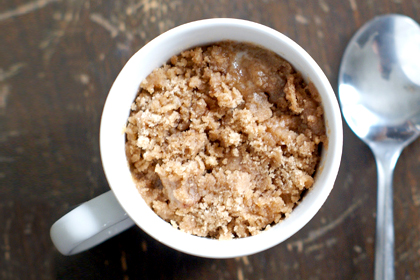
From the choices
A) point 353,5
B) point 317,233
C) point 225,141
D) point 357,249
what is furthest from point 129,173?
point 353,5

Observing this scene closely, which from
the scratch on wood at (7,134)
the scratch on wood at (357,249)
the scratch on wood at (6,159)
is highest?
the scratch on wood at (7,134)

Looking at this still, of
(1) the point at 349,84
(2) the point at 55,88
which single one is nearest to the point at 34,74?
(2) the point at 55,88

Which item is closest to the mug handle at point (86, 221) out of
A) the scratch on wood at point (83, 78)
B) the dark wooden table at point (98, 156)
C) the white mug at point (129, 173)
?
the white mug at point (129, 173)

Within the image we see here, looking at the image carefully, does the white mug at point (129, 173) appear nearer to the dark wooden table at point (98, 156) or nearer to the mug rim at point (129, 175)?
the mug rim at point (129, 175)

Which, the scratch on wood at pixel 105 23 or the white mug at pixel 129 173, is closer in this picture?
the white mug at pixel 129 173

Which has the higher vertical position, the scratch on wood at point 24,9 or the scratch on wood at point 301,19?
the scratch on wood at point 301,19

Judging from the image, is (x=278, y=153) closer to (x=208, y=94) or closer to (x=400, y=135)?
(x=208, y=94)

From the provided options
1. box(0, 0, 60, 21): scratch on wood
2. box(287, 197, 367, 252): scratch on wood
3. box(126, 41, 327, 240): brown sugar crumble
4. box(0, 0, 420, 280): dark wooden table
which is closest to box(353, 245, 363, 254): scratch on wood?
box(0, 0, 420, 280): dark wooden table

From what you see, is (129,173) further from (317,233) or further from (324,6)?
(324,6)
